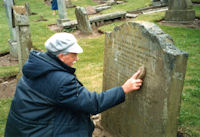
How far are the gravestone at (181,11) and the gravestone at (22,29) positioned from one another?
7275 mm

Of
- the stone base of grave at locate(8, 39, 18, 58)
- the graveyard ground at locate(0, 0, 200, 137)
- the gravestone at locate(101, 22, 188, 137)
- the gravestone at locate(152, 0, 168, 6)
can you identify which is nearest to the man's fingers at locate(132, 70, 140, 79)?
the gravestone at locate(101, 22, 188, 137)

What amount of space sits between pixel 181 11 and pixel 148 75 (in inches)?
331

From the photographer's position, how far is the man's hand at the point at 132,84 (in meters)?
2.48

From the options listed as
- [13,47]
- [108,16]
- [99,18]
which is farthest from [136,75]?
[108,16]

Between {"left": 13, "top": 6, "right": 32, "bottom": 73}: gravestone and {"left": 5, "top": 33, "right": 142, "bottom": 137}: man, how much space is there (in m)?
3.23

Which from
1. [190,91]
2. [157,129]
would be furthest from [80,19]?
[157,129]

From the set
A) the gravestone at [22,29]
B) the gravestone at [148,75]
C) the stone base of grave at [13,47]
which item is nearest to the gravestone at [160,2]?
the stone base of grave at [13,47]

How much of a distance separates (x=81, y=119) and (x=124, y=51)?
1.17 m

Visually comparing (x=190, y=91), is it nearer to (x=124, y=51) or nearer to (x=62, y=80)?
(x=124, y=51)

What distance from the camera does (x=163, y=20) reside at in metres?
11.1

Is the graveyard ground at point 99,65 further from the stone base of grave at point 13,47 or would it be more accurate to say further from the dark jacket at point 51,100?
the dark jacket at point 51,100

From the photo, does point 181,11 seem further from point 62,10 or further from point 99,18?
point 62,10

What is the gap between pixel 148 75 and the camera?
2.71 metres

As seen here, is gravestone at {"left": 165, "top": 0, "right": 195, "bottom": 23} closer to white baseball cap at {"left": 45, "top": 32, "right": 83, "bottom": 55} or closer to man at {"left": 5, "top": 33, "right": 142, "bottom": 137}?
man at {"left": 5, "top": 33, "right": 142, "bottom": 137}
